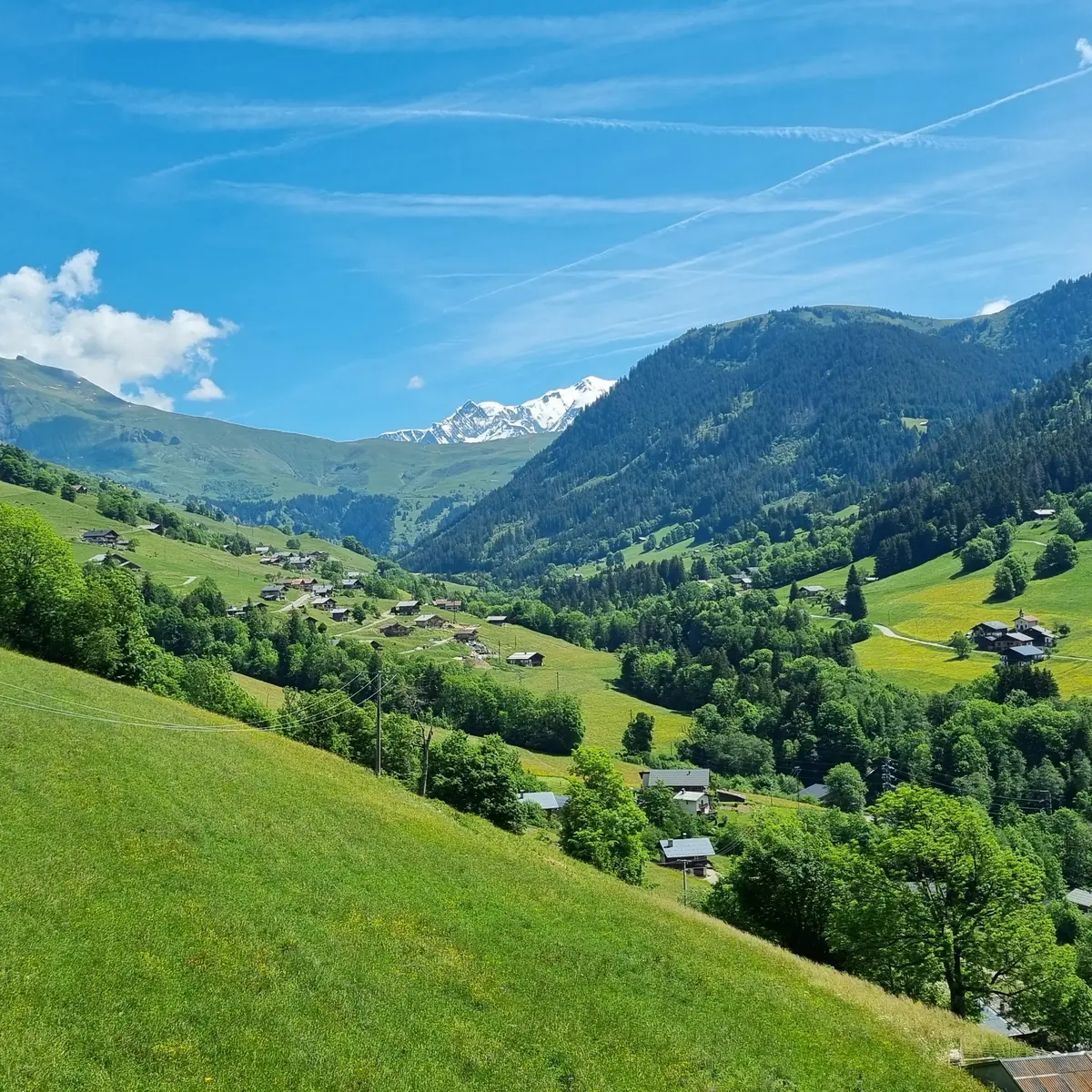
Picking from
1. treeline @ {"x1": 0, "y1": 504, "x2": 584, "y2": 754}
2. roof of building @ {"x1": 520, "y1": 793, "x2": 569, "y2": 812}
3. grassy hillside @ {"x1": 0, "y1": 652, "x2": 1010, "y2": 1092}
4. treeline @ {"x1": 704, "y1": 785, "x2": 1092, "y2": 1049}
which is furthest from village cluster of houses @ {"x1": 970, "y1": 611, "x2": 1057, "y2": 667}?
grassy hillside @ {"x1": 0, "y1": 652, "x2": 1010, "y2": 1092}

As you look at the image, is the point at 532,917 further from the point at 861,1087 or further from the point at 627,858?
the point at 627,858

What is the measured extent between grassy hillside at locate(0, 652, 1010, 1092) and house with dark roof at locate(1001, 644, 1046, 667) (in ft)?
500

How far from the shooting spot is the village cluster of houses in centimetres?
16975

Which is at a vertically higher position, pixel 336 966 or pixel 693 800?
pixel 336 966

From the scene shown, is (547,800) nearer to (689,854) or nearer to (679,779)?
(689,854)

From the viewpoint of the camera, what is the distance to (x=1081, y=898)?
9519 centimetres

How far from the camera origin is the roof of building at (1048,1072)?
27531 mm

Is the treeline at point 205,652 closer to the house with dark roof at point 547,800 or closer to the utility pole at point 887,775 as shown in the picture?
the house with dark roof at point 547,800

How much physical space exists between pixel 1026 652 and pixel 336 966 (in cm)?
17872

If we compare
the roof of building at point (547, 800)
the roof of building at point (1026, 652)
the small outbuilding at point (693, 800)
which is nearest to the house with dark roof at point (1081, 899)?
the small outbuilding at point (693, 800)

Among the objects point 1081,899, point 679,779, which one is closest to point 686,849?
point 679,779

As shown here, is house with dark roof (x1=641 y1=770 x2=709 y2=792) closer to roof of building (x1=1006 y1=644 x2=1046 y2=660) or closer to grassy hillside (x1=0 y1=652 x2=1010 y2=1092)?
roof of building (x1=1006 y1=644 x2=1046 y2=660)

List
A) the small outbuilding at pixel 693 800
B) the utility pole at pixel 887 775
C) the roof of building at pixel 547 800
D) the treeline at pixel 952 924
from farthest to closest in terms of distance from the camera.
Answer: the utility pole at pixel 887 775 < the small outbuilding at pixel 693 800 < the roof of building at pixel 547 800 < the treeline at pixel 952 924

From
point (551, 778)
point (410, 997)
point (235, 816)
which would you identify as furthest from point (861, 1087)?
point (551, 778)
